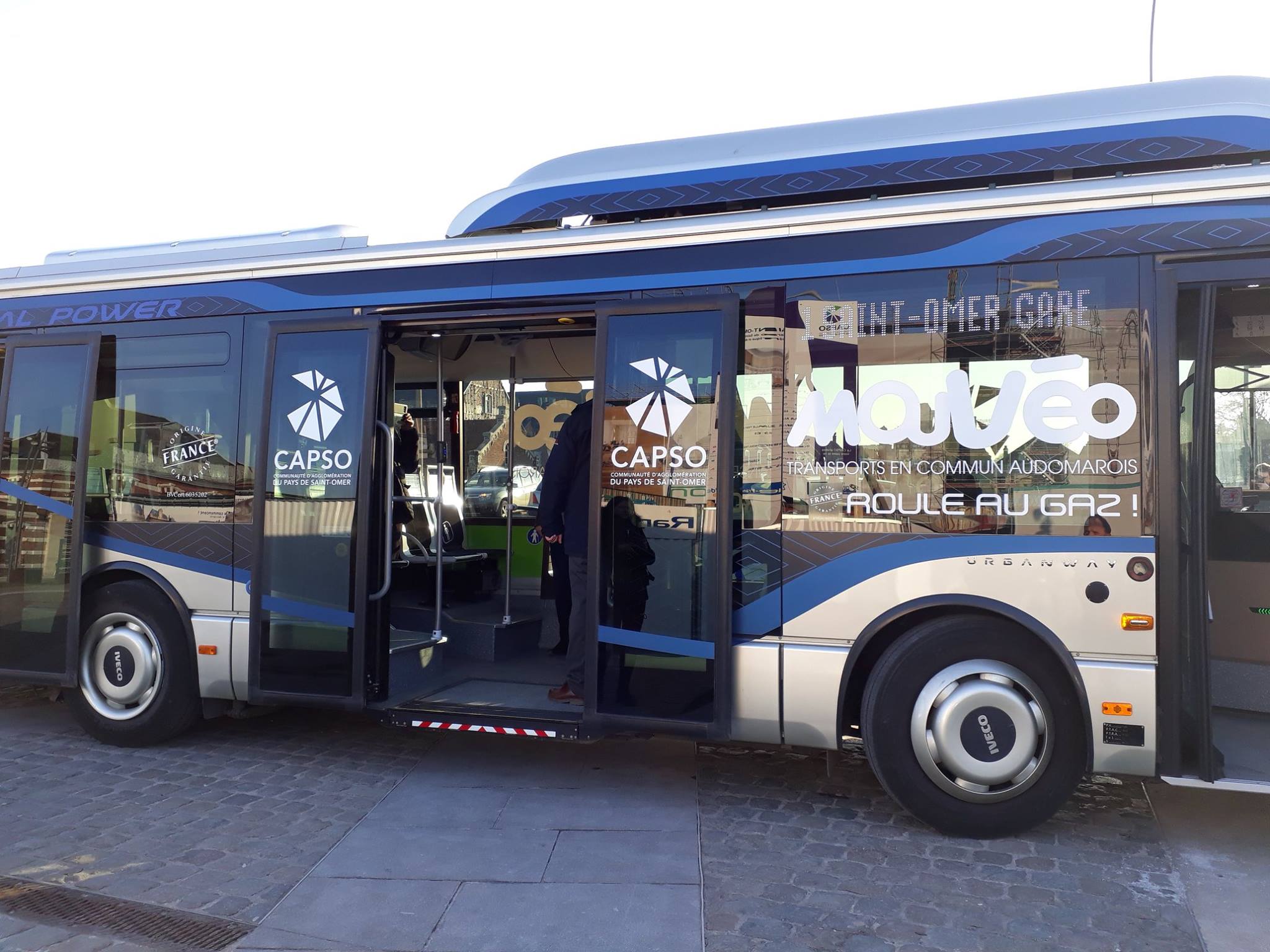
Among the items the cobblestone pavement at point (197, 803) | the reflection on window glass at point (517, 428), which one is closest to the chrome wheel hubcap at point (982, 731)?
the cobblestone pavement at point (197, 803)

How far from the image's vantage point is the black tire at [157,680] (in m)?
5.84

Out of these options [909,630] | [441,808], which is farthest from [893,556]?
[441,808]

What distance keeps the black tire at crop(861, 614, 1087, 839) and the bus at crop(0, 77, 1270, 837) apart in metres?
0.02

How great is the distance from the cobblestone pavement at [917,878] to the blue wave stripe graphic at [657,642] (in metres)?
0.90

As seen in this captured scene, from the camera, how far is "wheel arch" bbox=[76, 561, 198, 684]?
5.79 meters

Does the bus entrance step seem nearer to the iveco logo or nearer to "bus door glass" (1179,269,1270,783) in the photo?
the iveco logo

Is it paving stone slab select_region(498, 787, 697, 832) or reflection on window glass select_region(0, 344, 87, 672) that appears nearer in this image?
paving stone slab select_region(498, 787, 697, 832)

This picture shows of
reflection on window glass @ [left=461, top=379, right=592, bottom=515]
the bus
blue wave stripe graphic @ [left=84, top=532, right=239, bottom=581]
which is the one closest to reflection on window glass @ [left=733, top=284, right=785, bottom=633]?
the bus

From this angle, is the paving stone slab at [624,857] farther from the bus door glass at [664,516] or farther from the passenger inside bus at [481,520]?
the passenger inside bus at [481,520]

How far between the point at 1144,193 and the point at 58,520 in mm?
6711

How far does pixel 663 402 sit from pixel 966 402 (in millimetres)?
1549

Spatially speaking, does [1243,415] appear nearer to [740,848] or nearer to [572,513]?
[740,848]

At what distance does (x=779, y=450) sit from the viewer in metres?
4.67

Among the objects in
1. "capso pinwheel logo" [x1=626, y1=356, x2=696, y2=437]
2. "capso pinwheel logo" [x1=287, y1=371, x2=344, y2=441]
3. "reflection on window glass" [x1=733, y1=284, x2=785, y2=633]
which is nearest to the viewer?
"reflection on window glass" [x1=733, y1=284, x2=785, y2=633]
